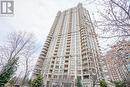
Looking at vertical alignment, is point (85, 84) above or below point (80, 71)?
below

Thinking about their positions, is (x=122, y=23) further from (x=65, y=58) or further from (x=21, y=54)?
(x=65, y=58)

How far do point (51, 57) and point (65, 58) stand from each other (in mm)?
6134

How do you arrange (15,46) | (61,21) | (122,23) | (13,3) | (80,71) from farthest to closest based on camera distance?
(61,21) < (80,71) < (15,46) < (13,3) < (122,23)

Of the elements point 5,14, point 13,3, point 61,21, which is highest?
point 61,21

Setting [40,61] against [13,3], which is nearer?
[13,3]

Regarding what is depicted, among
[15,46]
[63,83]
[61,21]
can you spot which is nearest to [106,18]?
[15,46]

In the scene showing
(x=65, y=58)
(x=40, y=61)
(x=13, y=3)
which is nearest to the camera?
(x=13, y=3)

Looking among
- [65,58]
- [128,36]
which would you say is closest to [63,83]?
[65,58]

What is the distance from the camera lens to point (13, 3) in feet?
32.6

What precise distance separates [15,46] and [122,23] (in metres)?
A: 14.6

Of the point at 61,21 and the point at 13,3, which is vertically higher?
the point at 61,21

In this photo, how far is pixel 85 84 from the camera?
40.5 m

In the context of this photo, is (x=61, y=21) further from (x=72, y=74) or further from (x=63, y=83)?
(x=63, y=83)

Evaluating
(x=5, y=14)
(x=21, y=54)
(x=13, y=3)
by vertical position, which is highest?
(x=13, y=3)
